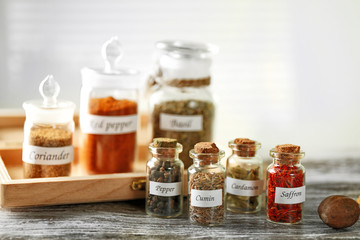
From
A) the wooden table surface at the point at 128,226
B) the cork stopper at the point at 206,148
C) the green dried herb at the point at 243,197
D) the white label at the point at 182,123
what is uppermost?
the white label at the point at 182,123

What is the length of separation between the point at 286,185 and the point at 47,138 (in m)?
0.47

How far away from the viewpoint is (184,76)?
1.18m

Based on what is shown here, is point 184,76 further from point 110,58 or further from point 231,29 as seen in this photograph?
point 231,29

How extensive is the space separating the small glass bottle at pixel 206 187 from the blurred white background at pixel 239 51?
3.29 feet

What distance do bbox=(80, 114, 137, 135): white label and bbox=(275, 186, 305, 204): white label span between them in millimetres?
361

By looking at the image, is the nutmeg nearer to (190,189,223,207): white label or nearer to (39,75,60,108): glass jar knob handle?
(190,189,223,207): white label

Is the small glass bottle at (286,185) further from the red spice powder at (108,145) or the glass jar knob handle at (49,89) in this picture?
the glass jar knob handle at (49,89)

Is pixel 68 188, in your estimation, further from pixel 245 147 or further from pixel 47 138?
pixel 245 147

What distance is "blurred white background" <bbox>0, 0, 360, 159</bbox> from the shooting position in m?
1.98

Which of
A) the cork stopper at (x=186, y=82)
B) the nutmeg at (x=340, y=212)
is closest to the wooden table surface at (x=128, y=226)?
the nutmeg at (x=340, y=212)

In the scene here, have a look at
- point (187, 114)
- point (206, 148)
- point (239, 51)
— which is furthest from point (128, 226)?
point (239, 51)

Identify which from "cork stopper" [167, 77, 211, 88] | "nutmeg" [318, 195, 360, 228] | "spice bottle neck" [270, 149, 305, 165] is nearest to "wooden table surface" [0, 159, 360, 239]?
"nutmeg" [318, 195, 360, 228]

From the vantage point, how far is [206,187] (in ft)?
3.10

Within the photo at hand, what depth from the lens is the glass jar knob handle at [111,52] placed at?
1130 mm
